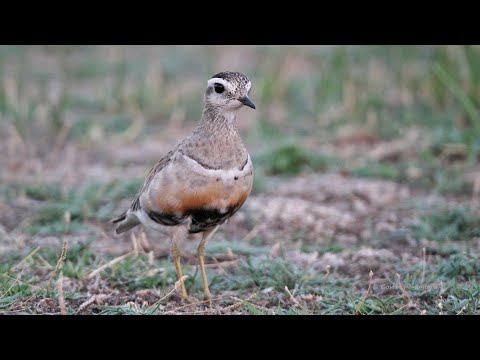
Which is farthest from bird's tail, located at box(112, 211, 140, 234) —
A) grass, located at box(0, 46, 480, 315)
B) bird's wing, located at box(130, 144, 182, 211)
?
grass, located at box(0, 46, 480, 315)

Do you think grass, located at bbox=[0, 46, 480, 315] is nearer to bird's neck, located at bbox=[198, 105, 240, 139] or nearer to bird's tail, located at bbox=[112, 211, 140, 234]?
bird's tail, located at bbox=[112, 211, 140, 234]

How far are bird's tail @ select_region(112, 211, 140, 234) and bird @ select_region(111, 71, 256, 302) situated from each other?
238mm

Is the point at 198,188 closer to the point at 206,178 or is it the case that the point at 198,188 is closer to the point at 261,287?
the point at 206,178

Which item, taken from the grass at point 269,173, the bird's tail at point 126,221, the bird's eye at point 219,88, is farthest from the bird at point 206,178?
the grass at point 269,173

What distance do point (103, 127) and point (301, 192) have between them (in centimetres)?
272

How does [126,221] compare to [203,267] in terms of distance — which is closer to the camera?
[203,267]

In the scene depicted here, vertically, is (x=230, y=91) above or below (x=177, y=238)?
above

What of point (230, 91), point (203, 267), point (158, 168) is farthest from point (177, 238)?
point (230, 91)

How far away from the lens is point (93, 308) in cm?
462

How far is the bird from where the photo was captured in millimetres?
4758

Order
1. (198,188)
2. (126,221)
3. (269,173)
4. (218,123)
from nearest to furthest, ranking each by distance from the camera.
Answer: (198,188)
(218,123)
(126,221)
(269,173)

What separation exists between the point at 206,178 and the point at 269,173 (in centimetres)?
306

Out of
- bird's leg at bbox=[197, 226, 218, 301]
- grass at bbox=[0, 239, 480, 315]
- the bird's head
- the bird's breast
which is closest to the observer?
grass at bbox=[0, 239, 480, 315]

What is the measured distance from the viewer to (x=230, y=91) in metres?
5.08
